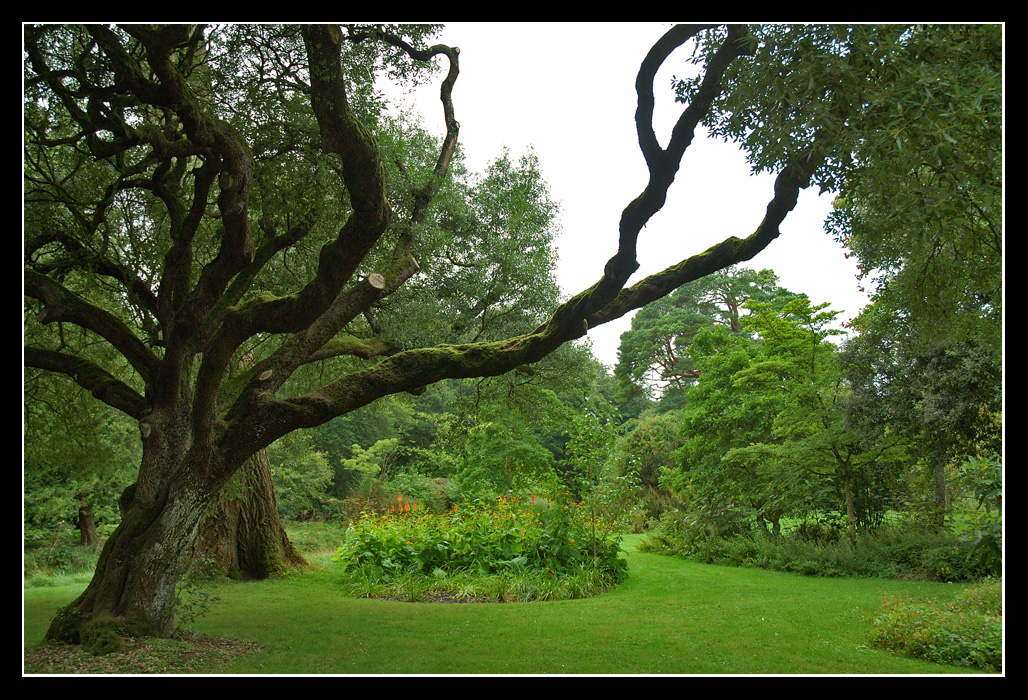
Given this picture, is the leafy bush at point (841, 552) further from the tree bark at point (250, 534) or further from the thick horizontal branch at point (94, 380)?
the thick horizontal branch at point (94, 380)

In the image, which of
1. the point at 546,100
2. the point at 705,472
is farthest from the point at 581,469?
the point at 546,100

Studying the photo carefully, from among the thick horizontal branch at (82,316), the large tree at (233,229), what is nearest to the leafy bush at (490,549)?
the large tree at (233,229)

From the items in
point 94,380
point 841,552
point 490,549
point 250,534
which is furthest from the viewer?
point 250,534

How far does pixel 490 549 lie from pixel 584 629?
371cm

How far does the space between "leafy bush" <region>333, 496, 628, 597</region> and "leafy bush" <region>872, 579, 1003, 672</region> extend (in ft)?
14.6

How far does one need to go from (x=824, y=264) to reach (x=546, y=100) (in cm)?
373

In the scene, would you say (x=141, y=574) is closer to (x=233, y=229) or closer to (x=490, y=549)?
(x=233, y=229)

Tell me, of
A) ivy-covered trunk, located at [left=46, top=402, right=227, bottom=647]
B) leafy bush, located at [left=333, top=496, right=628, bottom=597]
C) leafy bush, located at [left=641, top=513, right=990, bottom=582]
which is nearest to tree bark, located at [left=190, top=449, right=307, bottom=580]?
leafy bush, located at [left=333, top=496, right=628, bottom=597]

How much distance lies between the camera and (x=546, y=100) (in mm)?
7301

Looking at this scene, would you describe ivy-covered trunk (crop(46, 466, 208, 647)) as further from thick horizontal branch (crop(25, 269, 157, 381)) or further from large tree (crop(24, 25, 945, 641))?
thick horizontal branch (crop(25, 269, 157, 381))

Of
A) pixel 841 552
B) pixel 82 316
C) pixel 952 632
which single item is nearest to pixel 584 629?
pixel 952 632

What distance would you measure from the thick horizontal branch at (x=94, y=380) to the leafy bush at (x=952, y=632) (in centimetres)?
739

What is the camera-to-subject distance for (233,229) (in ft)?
19.7

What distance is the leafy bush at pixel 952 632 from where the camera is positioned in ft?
16.0
